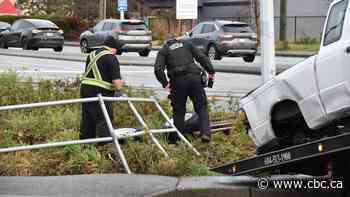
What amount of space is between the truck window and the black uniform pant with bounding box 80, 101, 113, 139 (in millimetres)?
3080

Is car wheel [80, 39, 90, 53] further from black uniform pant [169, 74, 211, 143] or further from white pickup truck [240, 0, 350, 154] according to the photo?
white pickup truck [240, 0, 350, 154]

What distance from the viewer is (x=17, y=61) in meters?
27.8

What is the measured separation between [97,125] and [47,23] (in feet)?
96.4

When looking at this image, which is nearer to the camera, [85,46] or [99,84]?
[99,84]

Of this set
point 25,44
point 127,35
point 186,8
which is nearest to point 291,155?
point 186,8

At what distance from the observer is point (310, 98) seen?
24.4 ft

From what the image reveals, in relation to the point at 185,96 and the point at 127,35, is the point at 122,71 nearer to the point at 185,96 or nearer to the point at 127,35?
the point at 127,35

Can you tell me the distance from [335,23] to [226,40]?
2479cm

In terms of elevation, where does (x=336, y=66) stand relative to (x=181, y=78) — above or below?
above

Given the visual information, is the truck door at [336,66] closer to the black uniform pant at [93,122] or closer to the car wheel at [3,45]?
the black uniform pant at [93,122]

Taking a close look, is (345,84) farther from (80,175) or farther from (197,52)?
(197,52)

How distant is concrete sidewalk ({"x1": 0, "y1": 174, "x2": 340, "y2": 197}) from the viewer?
24.6 ft

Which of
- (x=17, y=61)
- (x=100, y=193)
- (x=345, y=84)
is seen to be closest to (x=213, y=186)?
(x=100, y=193)

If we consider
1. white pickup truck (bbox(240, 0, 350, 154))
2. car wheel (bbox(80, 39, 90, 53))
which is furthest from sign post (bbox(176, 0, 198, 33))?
white pickup truck (bbox(240, 0, 350, 154))
